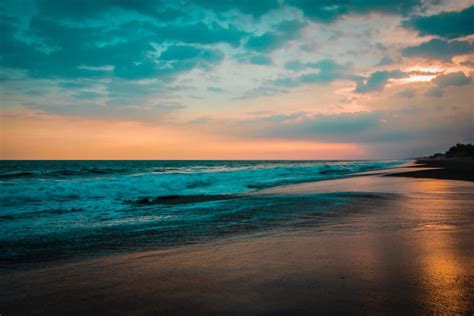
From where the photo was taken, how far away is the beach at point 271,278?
274 centimetres

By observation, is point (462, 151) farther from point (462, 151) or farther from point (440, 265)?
point (440, 265)

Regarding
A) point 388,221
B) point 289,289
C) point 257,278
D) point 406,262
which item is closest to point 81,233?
point 257,278

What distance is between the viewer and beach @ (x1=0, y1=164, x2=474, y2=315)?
2.74 meters

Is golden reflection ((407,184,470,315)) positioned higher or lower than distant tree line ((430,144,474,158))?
lower

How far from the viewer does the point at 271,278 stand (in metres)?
3.38

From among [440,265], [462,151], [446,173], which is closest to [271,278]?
[440,265]

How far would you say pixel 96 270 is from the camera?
3883 millimetres

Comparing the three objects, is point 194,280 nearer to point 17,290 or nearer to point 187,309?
point 187,309

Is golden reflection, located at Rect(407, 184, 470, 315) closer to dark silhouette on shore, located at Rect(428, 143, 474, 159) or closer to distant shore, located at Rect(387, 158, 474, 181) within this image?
distant shore, located at Rect(387, 158, 474, 181)

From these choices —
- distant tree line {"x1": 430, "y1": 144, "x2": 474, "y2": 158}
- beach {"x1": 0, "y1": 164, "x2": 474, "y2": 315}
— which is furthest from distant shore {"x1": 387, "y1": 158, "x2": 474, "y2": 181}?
distant tree line {"x1": 430, "y1": 144, "x2": 474, "y2": 158}

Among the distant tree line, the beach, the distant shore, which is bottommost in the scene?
the beach

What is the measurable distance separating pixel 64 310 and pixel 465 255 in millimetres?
4705

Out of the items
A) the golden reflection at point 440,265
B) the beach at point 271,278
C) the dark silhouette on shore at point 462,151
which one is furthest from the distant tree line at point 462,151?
the beach at point 271,278

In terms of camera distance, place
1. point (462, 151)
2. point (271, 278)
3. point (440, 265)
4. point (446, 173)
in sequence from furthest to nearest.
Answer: point (462, 151)
point (446, 173)
point (440, 265)
point (271, 278)
